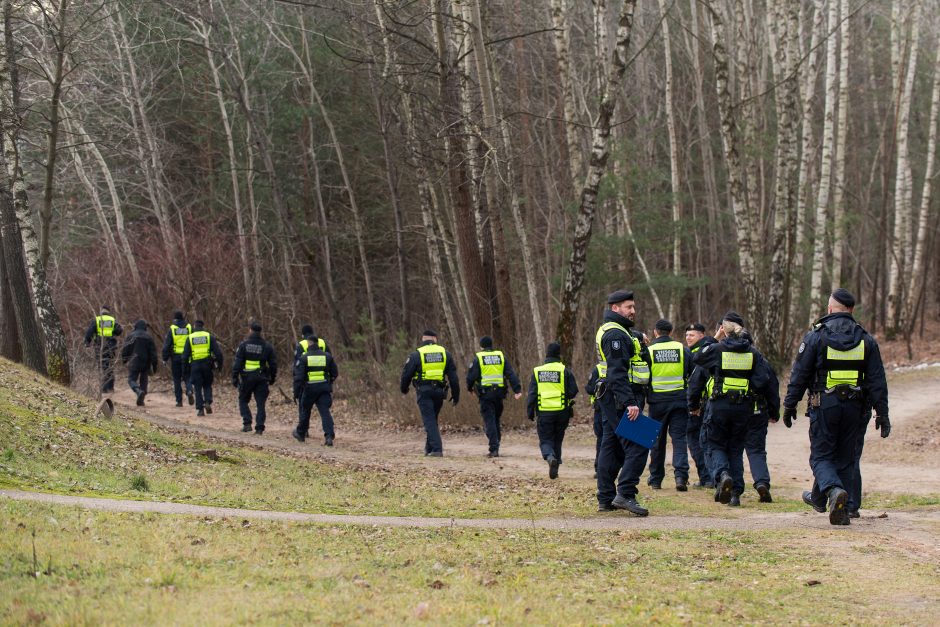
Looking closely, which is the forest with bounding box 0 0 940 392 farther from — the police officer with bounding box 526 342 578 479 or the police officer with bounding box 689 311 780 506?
the police officer with bounding box 689 311 780 506

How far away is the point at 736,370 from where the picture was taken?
39.2 feet

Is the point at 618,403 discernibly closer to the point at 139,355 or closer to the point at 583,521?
the point at 583,521

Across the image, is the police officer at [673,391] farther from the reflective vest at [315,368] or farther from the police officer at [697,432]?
the reflective vest at [315,368]

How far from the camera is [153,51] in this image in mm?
38219


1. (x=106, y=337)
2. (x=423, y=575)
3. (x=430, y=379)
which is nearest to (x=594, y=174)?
(x=430, y=379)

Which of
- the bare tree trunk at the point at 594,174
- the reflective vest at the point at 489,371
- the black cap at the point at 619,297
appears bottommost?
the reflective vest at the point at 489,371

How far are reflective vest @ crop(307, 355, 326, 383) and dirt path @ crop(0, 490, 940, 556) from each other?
967cm

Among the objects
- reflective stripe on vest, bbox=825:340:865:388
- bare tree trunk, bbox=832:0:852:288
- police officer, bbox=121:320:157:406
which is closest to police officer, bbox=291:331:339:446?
police officer, bbox=121:320:157:406

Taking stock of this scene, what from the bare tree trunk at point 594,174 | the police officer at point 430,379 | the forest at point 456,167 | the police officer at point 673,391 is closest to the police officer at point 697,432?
the police officer at point 673,391

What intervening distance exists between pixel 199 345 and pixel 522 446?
301 inches

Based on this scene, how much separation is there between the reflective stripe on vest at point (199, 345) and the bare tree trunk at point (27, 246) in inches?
101

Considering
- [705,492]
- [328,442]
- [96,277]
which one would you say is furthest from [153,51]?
[705,492]

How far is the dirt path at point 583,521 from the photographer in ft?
30.7

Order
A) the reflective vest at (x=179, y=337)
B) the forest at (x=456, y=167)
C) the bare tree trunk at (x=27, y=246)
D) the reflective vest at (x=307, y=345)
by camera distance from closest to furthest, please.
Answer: the reflective vest at (x=307, y=345)
the bare tree trunk at (x=27, y=246)
the forest at (x=456, y=167)
the reflective vest at (x=179, y=337)
